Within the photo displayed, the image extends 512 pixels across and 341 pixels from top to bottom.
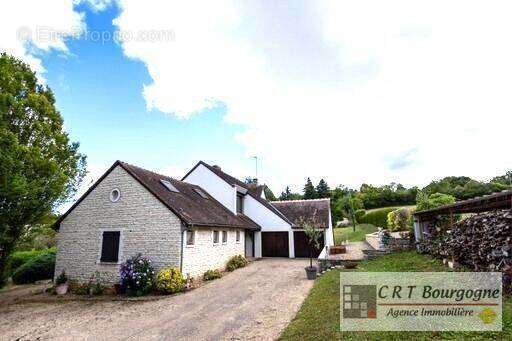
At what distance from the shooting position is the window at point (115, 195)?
14.9 metres

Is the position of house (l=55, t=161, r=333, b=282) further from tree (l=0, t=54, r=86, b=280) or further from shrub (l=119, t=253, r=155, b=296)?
tree (l=0, t=54, r=86, b=280)

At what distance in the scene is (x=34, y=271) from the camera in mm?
18531

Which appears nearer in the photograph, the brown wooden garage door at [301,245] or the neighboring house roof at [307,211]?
the brown wooden garage door at [301,245]

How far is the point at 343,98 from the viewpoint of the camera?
46.8 feet

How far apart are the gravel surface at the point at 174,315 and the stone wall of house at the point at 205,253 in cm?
132

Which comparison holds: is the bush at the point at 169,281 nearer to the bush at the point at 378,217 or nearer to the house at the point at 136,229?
the house at the point at 136,229

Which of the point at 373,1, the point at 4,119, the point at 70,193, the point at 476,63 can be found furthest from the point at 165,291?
the point at 476,63

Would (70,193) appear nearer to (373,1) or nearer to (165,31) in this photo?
(165,31)

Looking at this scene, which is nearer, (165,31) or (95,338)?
(95,338)

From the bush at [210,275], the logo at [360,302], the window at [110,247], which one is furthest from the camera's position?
the bush at [210,275]

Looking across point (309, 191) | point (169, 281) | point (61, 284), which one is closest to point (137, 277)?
point (169, 281)

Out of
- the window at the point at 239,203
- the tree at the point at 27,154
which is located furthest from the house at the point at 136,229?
the window at the point at 239,203

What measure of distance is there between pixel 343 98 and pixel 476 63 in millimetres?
5420

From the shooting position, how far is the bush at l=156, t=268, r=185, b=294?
12197 millimetres
